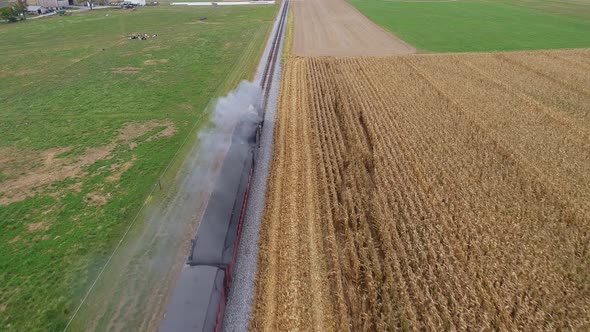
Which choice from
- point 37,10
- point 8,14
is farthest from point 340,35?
point 37,10

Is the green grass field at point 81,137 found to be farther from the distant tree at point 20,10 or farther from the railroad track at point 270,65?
the distant tree at point 20,10

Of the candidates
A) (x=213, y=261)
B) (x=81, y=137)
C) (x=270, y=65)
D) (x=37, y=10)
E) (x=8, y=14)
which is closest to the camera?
(x=213, y=261)

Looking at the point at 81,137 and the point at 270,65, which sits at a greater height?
the point at 270,65

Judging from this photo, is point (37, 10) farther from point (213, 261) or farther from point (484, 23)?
point (213, 261)

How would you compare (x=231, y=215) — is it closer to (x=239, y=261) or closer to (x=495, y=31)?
(x=239, y=261)

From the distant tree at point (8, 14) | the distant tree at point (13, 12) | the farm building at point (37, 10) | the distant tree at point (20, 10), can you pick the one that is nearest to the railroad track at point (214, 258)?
the distant tree at point (8, 14)

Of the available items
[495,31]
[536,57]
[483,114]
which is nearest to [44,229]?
[483,114]

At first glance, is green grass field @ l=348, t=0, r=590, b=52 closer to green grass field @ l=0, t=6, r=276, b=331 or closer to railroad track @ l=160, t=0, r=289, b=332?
green grass field @ l=0, t=6, r=276, b=331
